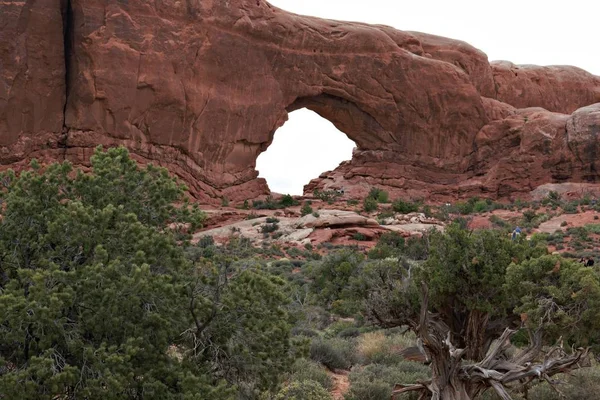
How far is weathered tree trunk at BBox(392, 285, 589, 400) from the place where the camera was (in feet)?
28.0

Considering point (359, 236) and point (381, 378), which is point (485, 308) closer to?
point (381, 378)

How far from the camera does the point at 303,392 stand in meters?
9.49

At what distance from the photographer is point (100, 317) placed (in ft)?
21.3

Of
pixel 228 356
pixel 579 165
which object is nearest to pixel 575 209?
pixel 579 165

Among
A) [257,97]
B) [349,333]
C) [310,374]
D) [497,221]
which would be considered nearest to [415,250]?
[497,221]

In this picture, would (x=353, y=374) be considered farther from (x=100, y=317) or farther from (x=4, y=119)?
(x=4, y=119)

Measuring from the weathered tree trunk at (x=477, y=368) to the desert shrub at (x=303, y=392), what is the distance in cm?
98

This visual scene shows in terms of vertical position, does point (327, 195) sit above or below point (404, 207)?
below

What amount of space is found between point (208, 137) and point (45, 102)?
7004mm

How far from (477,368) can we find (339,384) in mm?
3090

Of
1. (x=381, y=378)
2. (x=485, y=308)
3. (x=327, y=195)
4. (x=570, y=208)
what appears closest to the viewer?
(x=485, y=308)

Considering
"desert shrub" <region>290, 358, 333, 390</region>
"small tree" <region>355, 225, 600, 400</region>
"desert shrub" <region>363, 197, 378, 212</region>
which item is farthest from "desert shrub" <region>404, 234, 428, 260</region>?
"desert shrub" <region>290, 358, 333, 390</region>

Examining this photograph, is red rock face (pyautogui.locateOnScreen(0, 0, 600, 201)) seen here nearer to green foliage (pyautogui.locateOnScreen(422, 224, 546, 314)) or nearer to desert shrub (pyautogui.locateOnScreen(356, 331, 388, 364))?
desert shrub (pyautogui.locateOnScreen(356, 331, 388, 364))

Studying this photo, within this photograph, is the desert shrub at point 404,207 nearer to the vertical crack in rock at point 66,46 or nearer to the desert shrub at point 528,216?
the desert shrub at point 528,216
